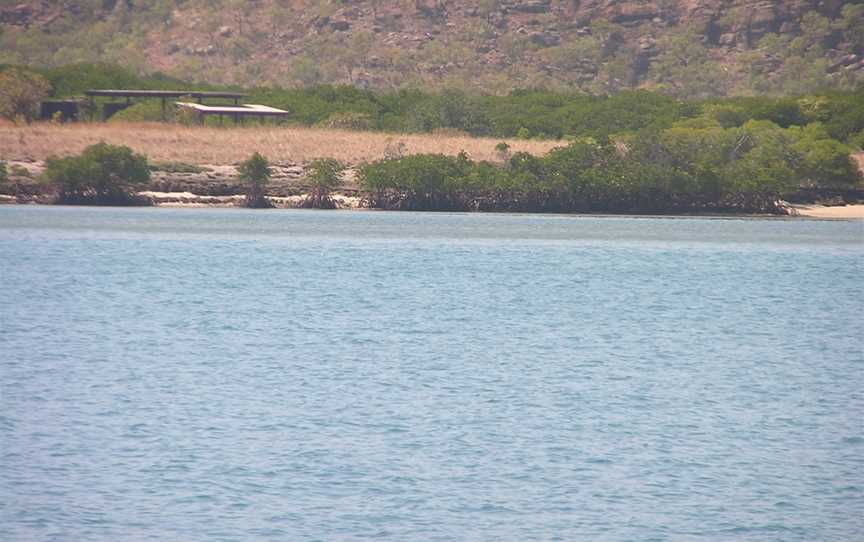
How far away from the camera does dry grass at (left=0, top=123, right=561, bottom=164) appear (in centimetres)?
7612

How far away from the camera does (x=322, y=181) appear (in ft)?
244

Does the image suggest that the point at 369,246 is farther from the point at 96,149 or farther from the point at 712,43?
the point at 712,43

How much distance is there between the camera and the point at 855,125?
306 ft

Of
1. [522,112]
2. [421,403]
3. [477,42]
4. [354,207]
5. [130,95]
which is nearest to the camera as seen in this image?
[421,403]

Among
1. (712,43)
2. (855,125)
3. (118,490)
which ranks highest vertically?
(712,43)

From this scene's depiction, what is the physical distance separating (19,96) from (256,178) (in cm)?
2027

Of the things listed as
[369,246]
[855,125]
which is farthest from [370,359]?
[855,125]

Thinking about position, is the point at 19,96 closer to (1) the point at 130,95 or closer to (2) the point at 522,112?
(1) the point at 130,95

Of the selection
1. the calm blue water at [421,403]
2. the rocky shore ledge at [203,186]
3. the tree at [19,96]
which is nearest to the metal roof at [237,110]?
the tree at [19,96]

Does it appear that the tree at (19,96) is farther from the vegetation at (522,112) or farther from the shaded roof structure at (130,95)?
the shaded roof structure at (130,95)

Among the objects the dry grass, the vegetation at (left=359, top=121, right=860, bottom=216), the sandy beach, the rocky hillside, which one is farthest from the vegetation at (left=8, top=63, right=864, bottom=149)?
the rocky hillside

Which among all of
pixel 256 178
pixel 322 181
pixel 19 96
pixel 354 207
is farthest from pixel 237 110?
pixel 322 181

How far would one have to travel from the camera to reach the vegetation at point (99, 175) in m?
69.5

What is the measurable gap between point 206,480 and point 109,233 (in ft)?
149
